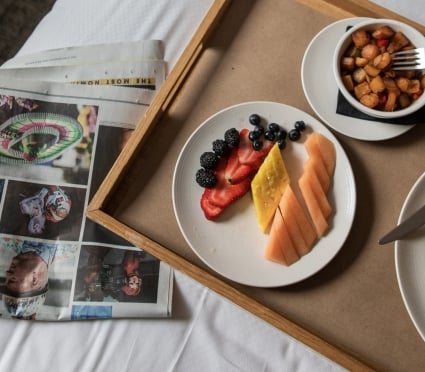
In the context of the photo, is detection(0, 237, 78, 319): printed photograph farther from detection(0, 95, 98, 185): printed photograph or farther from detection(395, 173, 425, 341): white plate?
detection(395, 173, 425, 341): white plate

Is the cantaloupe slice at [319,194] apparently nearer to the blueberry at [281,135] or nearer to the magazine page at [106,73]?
the blueberry at [281,135]

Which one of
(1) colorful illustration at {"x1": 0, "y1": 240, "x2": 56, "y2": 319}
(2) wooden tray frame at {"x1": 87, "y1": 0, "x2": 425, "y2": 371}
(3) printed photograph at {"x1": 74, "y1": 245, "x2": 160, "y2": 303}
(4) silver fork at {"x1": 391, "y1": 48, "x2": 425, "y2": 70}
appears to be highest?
(4) silver fork at {"x1": 391, "y1": 48, "x2": 425, "y2": 70}

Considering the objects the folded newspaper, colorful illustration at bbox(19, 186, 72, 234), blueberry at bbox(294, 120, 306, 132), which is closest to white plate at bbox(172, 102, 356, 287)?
blueberry at bbox(294, 120, 306, 132)

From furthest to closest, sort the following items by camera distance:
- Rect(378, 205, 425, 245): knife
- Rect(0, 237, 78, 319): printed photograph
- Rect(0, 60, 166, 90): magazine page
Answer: Rect(0, 60, 166, 90): magazine page < Rect(0, 237, 78, 319): printed photograph < Rect(378, 205, 425, 245): knife

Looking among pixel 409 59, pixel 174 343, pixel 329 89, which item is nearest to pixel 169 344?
pixel 174 343

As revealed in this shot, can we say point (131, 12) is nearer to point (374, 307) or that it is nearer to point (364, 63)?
point (364, 63)

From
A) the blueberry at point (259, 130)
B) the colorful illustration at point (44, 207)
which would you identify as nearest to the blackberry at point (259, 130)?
the blueberry at point (259, 130)

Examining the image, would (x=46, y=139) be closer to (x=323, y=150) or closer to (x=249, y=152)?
(x=249, y=152)

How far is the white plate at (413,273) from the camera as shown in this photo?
644mm

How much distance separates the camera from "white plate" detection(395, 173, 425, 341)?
64 cm

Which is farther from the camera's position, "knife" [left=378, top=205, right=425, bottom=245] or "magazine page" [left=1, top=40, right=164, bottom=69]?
"magazine page" [left=1, top=40, right=164, bottom=69]

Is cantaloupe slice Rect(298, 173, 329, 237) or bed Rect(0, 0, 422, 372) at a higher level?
cantaloupe slice Rect(298, 173, 329, 237)

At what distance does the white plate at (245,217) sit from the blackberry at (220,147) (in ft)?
0.05

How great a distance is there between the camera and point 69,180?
799 millimetres
